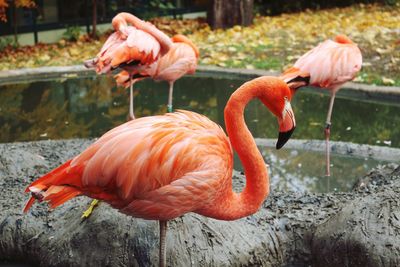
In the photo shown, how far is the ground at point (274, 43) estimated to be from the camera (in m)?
8.87

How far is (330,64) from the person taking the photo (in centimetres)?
498

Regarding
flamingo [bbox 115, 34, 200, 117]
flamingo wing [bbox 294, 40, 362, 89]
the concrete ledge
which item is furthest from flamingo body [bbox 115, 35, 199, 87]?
the concrete ledge

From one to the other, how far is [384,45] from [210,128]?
25.8ft

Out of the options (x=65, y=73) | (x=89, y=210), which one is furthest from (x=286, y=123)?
(x=65, y=73)

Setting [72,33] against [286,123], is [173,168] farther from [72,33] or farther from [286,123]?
[72,33]

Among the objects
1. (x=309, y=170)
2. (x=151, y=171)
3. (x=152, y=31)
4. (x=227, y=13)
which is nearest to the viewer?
(x=151, y=171)

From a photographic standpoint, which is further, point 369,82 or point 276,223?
point 369,82

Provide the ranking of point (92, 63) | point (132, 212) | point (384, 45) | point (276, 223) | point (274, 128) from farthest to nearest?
point (384, 45), point (274, 128), point (92, 63), point (276, 223), point (132, 212)

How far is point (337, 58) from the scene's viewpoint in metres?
5.06

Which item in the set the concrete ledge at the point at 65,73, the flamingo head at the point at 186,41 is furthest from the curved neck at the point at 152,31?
the concrete ledge at the point at 65,73

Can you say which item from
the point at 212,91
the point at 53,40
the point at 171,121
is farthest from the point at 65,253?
the point at 53,40

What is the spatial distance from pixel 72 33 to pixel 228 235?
998 centimetres

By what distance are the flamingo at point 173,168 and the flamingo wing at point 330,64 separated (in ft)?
7.64

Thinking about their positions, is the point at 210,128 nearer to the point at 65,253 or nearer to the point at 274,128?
the point at 65,253
